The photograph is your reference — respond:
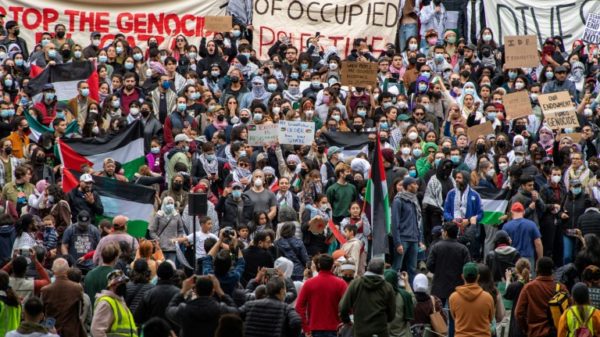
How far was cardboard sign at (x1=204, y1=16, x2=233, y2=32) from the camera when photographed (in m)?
30.2

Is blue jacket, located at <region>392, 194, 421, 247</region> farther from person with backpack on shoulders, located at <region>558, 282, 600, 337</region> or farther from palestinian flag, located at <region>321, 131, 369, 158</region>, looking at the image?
person with backpack on shoulders, located at <region>558, 282, 600, 337</region>

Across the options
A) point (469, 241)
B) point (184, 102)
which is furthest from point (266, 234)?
point (184, 102)

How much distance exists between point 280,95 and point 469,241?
5.31 meters

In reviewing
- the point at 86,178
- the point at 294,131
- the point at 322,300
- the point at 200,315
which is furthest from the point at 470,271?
the point at 294,131

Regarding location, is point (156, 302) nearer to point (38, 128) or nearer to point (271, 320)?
point (271, 320)

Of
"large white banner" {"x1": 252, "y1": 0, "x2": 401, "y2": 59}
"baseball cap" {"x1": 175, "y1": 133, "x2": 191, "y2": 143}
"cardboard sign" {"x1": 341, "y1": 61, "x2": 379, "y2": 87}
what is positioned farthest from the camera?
"large white banner" {"x1": 252, "y1": 0, "x2": 401, "y2": 59}

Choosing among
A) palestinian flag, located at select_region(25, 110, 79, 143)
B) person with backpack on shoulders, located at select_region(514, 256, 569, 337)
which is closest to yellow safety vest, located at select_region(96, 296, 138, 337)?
person with backpack on shoulders, located at select_region(514, 256, 569, 337)

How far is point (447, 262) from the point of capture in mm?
19125

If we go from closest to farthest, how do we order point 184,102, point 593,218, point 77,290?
1. point 77,290
2. point 593,218
3. point 184,102

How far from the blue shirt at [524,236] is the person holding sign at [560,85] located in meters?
7.45

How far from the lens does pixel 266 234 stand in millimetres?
18750

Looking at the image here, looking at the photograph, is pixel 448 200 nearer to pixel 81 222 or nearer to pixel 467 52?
pixel 81 222

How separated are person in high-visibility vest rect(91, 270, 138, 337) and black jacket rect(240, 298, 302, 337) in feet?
3.47

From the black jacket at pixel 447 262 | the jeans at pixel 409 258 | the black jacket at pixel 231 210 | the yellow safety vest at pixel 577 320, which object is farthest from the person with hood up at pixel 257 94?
the yellow safety vest at pixel 577 320
